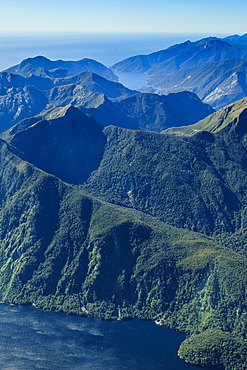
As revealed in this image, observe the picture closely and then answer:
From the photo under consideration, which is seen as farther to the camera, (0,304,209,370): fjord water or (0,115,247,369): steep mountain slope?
(0,115,247,369): steep mountain slope

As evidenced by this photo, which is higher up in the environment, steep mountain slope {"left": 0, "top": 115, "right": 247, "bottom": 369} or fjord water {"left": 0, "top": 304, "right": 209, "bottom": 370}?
steep mountain slope {"left": 0, "top": 115, "right": 247, "bottom": 369}

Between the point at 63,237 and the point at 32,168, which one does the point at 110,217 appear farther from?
the point at 32,168

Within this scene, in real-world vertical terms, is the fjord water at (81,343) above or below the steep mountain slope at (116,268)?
below

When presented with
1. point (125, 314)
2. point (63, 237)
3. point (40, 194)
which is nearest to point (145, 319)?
point (125, 314)

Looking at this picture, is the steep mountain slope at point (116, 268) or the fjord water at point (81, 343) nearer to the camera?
the fjord water at point (81, 343)
